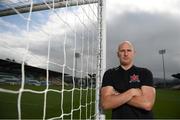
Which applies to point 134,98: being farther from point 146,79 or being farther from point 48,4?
point 48,4

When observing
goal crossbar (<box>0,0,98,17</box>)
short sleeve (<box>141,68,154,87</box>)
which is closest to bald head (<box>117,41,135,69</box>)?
short sleeve (<box>141,68,154,87</box>)

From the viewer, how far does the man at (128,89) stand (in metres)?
2.17

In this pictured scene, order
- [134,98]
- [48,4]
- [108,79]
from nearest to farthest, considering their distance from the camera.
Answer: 1. [134,98]
2. [108,79]
3. [48,4]

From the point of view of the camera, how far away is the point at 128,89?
7.35ft

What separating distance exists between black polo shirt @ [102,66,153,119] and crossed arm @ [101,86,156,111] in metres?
0.04

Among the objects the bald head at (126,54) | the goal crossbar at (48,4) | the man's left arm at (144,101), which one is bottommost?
the man's left arm at (144,101)

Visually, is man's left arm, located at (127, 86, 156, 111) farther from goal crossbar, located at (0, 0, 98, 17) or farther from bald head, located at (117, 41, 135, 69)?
goal crossbar, located at (0, 0, 98, 17)

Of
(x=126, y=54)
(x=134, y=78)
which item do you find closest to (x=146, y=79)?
(x=134, y=78)

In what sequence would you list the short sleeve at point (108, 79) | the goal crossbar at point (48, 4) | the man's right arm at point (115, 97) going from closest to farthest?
the man's right arm at point (115, 97), the short sleeve at point (108, 79), the goal crossbar at point (48, 4)

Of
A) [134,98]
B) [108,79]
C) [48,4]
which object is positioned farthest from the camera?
[48,4]

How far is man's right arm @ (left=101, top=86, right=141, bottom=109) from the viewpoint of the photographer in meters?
2.15

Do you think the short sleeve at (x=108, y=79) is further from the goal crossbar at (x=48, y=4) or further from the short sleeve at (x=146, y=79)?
the goal crossbar at (x=48, y=4)

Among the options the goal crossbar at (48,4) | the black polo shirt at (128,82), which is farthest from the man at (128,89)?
the goal crossbar at (48,4)

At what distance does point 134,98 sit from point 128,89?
0.10m
